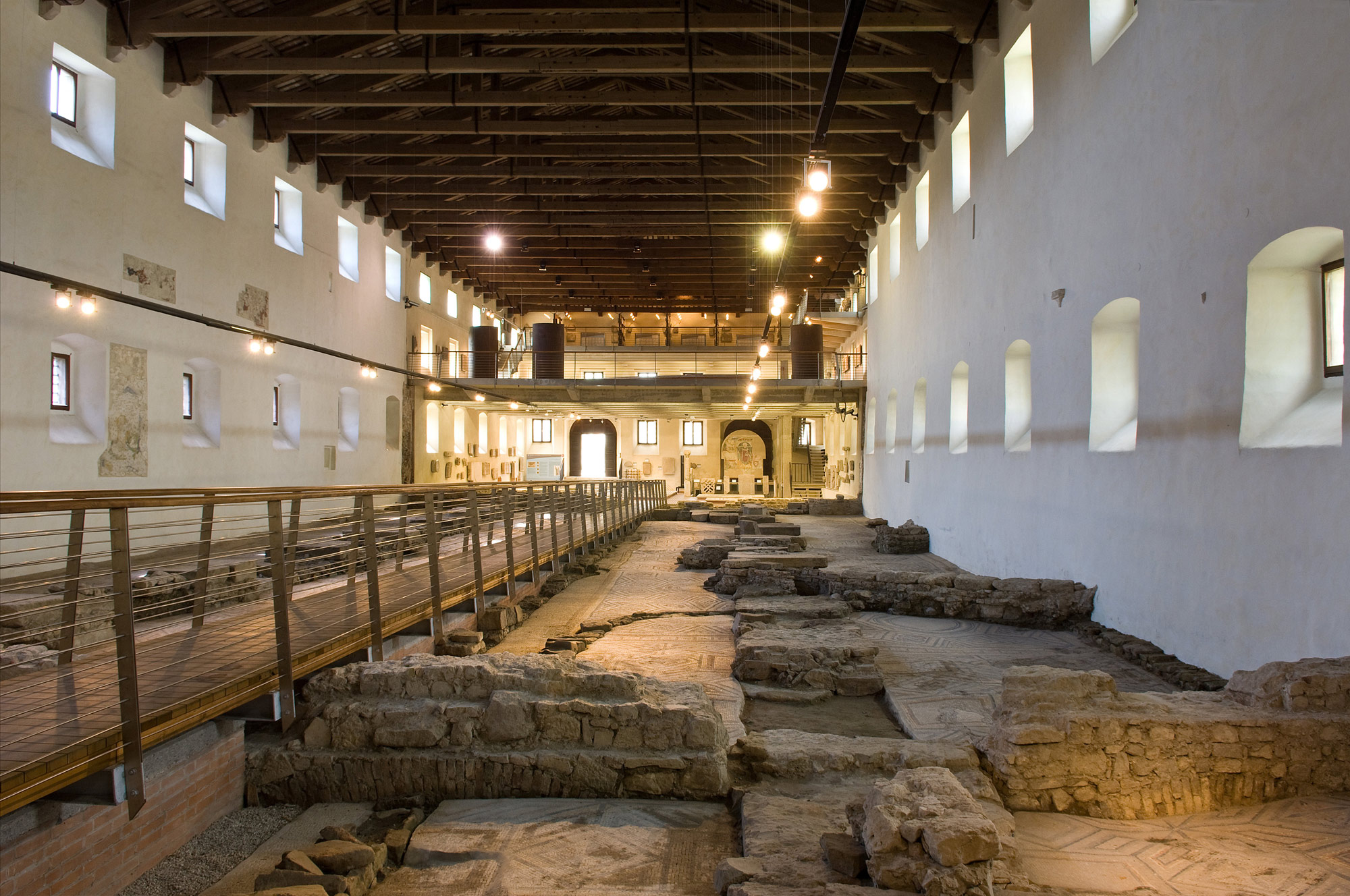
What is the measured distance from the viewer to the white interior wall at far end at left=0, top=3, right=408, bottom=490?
9.93 meters

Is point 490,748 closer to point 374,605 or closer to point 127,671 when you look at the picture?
point 374,605

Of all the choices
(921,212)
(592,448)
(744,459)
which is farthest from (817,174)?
(592,448)

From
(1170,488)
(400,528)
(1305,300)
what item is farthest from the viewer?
(1170,488)

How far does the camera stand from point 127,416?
11.8 meters

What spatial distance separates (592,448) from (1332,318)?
118 ft

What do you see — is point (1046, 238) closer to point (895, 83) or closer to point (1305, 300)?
point (1305, 300)

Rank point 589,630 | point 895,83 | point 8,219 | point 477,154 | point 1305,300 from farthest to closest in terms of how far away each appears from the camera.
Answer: point 477,154
point 895,83
point 8,219
point 589,630
point 1305,300

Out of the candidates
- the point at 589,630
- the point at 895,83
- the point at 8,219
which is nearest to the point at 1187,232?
the point at 589,630

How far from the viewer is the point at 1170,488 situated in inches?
288

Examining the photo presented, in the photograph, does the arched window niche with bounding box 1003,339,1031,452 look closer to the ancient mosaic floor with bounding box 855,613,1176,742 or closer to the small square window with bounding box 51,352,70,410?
the ancient mosaic floor with bounding box 855,613,1176,742

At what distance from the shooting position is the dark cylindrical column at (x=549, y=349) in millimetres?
25953

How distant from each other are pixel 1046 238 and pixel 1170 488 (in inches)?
153

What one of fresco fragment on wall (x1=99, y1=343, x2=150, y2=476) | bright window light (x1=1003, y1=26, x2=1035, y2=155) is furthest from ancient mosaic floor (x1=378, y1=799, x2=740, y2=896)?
bright window light (x1=1003, y1=26, x2=1035, y2=155)

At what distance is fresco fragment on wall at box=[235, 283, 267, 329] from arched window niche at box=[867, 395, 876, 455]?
589 inches
